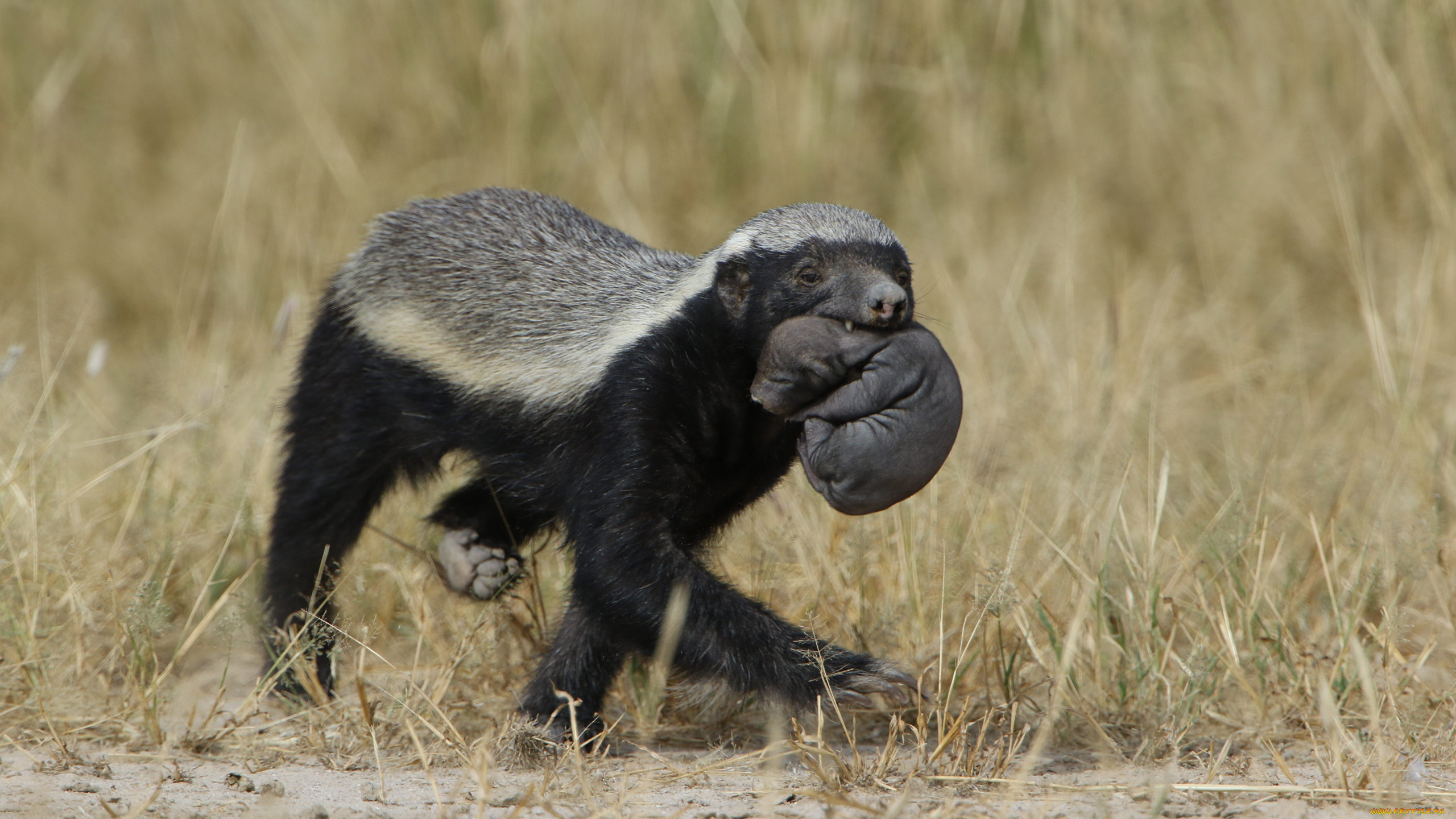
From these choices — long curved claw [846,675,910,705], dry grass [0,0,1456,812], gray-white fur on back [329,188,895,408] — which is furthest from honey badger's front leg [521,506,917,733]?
gray-white fur on back [329,188,895,408]

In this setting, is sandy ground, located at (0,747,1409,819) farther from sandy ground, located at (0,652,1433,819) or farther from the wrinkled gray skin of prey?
the wrinkled gray skin of prey

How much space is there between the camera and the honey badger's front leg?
3.38 metres

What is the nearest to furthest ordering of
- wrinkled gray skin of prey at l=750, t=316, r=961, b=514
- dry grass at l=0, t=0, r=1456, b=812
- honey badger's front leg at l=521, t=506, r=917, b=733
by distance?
wrinkled gray skin of prey at l=750, t=316, r=961, b=514
honey badger's front leg at l=521, t=506, r=917, b=733
dry grass at l=0, t=0, r=1456, b=812

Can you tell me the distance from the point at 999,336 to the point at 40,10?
5827mm

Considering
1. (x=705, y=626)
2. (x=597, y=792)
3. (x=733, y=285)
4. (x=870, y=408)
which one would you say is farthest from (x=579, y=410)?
(x=597, y=792)

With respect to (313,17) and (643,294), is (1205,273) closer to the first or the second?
(643,294)

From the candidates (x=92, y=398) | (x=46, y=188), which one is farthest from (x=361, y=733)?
(x=46, y=188)

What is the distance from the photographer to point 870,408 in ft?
10.8

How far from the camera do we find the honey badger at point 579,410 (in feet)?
11.4

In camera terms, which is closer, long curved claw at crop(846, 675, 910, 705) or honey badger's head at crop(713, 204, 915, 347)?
long curved claw at crop(846, 675, 910, 705)

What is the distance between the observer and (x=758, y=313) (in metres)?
3.65

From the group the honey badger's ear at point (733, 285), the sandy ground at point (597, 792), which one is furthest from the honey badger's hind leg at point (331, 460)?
the honey badger's ear at point (733, 285)

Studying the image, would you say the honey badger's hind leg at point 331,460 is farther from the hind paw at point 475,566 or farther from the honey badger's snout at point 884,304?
the honey badger's snout at point 884,304

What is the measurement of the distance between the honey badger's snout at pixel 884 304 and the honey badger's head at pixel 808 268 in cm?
2
